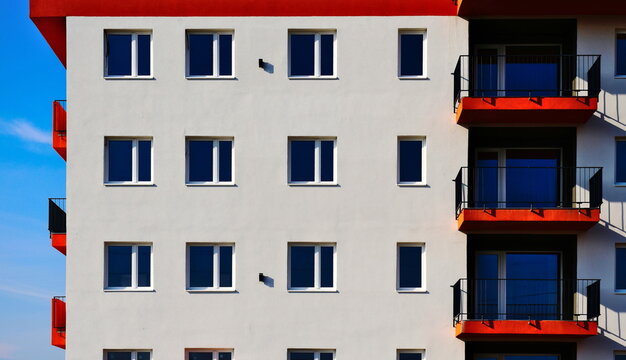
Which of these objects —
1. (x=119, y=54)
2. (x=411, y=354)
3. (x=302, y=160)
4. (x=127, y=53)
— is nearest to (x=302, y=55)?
(x=302, y=160)

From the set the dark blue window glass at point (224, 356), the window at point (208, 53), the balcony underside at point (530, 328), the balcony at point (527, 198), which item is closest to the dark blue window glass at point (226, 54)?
the window at point (208, 53)

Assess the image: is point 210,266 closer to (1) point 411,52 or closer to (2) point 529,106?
(1) point 411,52

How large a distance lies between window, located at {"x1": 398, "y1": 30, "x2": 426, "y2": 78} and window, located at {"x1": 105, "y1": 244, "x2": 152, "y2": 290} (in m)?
8.91

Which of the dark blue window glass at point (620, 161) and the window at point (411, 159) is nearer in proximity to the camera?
the dark blue window glass at point (620, 161)

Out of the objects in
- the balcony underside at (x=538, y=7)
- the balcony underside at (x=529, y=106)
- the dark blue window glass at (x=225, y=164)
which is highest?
the balcony underside at (x=538, y=7)

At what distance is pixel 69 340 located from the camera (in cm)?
2056

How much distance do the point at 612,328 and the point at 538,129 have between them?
581cm

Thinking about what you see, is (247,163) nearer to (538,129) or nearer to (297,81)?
(297,81)

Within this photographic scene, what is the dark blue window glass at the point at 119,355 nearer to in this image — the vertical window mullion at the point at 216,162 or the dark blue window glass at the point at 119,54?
the vertical window mullion at the point at 216,162

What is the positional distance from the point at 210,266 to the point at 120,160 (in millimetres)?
3983

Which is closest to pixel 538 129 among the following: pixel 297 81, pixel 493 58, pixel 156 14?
pixel 493 58

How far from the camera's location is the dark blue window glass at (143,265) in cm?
2072

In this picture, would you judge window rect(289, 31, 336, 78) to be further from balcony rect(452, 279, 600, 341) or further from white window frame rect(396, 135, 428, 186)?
balcony rect(452, 279, 600, 341)

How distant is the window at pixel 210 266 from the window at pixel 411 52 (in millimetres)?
7149
